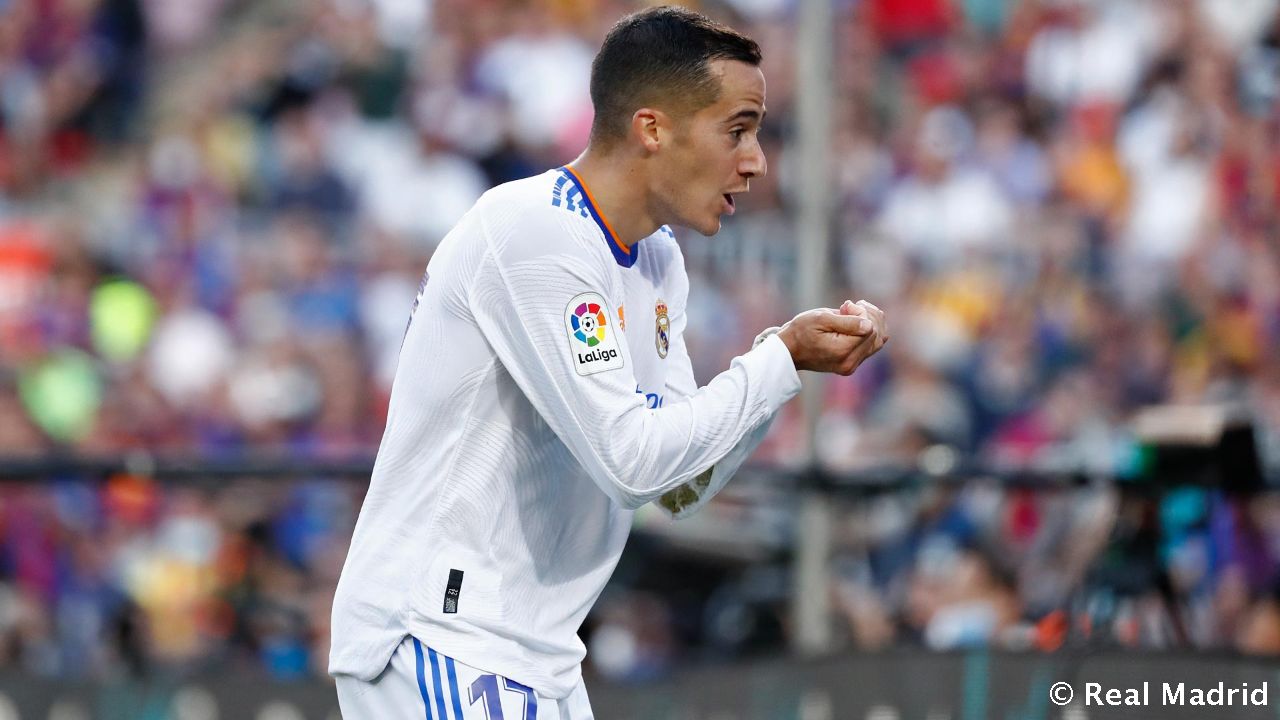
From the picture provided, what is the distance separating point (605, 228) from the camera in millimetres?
3031

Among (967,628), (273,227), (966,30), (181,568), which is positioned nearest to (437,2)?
(273,227)

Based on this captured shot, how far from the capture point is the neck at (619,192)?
3.05 metres

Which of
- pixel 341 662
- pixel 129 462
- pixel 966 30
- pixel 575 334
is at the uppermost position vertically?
pixel 966 30

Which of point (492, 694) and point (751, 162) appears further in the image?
point (751, 162)

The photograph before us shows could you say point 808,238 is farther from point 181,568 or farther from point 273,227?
point 273,227

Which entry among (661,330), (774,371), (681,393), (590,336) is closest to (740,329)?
(681,393)

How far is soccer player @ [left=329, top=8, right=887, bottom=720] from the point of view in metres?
2.88

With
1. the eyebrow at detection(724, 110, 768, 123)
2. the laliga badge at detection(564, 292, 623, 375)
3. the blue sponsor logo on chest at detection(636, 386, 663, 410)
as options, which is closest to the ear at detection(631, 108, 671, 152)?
the eyebrow at detection(724, 110, 768, 123)

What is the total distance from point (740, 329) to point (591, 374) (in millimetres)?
5341

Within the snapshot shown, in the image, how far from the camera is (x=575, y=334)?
2.86 meters

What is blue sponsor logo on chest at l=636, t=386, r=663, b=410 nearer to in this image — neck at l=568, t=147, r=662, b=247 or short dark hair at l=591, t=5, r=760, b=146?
neck at l=568, t=147, r=662, b=247

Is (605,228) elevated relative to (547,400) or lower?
elevated

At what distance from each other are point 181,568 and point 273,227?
2.75 metres

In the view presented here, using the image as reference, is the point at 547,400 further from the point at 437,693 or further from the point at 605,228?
the point at 437,693
